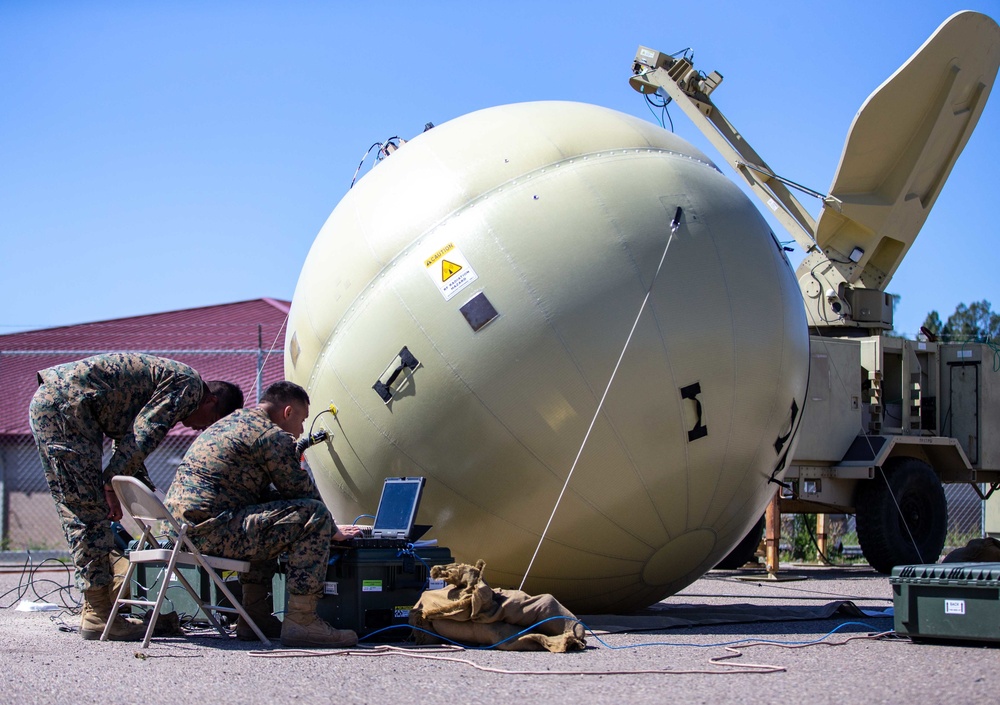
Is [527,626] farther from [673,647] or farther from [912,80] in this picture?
[912,80]

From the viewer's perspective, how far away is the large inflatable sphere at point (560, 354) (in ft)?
20.1

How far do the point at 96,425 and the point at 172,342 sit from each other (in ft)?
57.4

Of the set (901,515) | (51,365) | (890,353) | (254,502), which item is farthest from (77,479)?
(51,365)

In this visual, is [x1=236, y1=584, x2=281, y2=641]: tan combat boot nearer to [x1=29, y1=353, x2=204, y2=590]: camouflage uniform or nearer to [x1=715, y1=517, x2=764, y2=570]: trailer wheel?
[x1=29, y1=353, x2=204, y2=590]: camouflage uniform

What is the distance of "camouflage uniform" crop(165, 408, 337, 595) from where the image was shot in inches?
215

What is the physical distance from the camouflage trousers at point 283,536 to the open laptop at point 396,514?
0.43 m

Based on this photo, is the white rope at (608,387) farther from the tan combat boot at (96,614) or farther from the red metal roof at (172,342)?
the red metal roof at (172,342)

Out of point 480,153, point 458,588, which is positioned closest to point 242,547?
point 458,588

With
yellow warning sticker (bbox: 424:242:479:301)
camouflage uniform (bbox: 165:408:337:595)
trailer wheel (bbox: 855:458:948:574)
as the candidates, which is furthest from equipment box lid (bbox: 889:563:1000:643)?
trailer wheel (bbox: 855:458:948:574)

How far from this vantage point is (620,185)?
21.2 feet

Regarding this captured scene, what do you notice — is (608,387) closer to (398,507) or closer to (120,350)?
(398,507)

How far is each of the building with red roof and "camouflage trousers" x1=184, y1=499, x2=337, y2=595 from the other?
612 cm

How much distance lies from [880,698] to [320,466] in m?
3.97

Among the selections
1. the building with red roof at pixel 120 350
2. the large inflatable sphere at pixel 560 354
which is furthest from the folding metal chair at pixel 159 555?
the building with red roof at pixel 120 350
